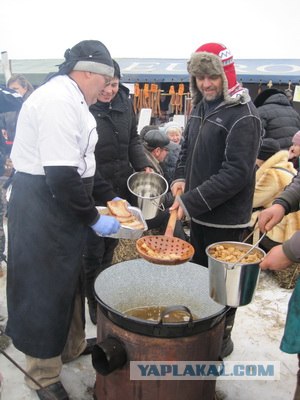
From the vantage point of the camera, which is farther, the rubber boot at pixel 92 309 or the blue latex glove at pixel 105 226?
the rubber boot at pixel 92 309

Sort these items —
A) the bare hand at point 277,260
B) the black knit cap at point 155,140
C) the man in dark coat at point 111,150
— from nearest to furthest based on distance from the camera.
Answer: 1. the bare hand at point 277,260
2. the man in dark coat at point 111,150
3. the black knit cap at point 155,140

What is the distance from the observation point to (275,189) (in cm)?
449

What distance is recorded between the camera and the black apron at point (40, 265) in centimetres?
221

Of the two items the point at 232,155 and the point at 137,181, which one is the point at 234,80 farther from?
the point at 137,181

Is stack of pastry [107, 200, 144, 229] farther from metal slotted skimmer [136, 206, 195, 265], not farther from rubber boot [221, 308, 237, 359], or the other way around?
rubber boot [221, 308, 237, 359]

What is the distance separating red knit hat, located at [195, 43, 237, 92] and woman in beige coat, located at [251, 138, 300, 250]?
2.13 m

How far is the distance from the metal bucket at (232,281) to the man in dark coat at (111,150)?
134cm

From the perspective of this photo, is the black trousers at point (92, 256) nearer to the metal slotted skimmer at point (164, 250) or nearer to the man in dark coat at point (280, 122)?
the metal slotted skimmer at point (164, 250)

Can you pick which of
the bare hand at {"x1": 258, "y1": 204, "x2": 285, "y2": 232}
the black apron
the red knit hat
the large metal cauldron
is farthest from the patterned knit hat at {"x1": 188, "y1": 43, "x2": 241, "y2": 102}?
the large metal cauldron

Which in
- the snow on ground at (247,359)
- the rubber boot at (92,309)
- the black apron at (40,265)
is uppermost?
the black apron at (40,265)

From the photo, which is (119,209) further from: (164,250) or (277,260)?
(277,260)

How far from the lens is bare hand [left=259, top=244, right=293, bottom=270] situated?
179 cm

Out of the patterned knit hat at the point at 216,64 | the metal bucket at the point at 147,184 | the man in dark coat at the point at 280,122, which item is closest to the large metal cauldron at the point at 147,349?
the metal bucket at the point at 147,184

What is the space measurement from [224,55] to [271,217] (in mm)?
1098
